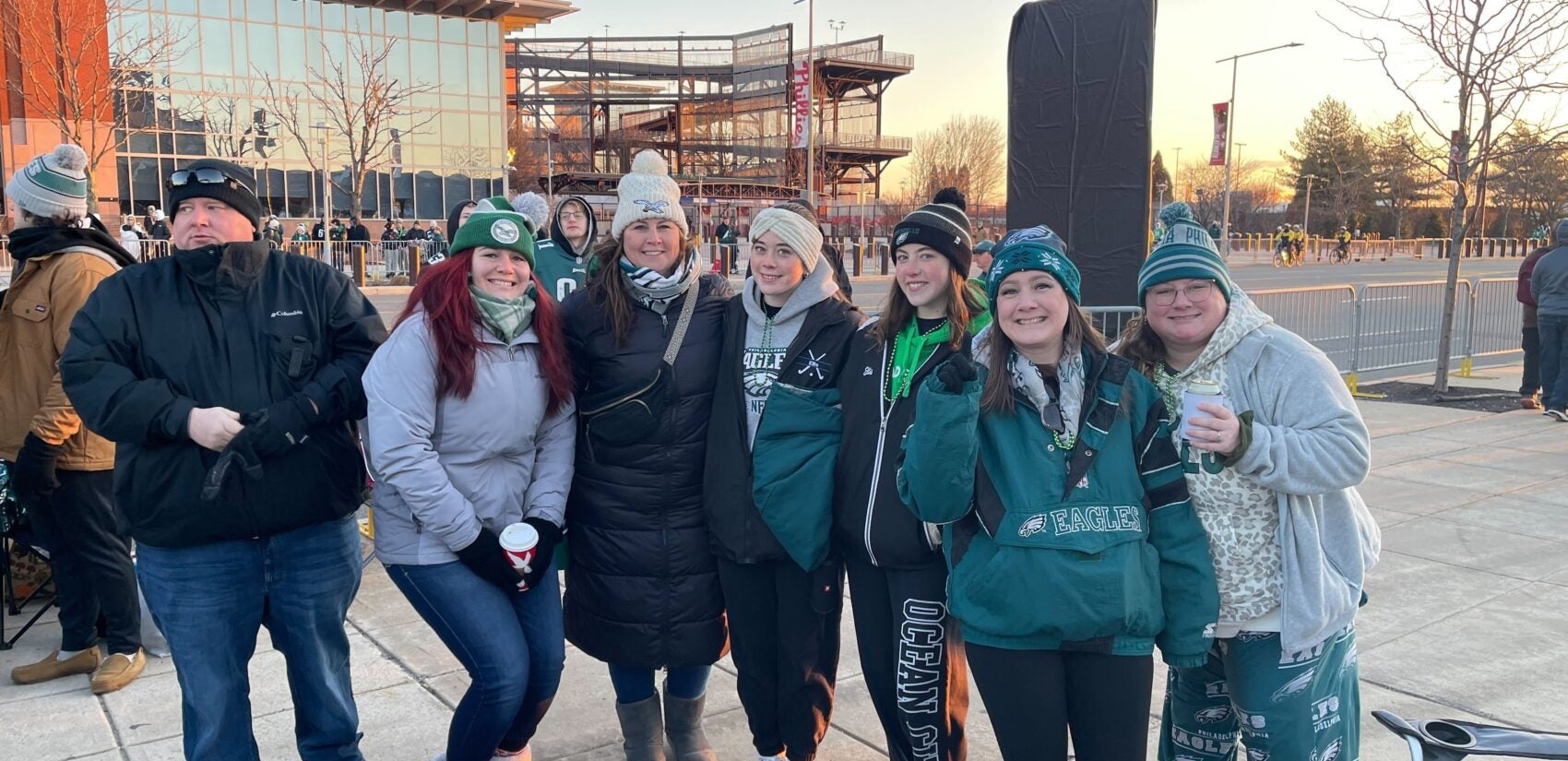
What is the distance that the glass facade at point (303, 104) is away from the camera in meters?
37.3

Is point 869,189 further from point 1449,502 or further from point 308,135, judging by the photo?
point 1449,502

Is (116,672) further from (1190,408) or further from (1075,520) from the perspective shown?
(1190,408)

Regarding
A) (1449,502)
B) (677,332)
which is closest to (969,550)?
(677,332)

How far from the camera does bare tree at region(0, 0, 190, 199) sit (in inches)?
654

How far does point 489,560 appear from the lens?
294 cm

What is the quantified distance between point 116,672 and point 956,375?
3.83m

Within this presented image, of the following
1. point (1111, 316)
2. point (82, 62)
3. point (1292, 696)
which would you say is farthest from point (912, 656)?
point (82, 62)

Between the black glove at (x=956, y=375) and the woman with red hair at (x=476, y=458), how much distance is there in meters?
1.23

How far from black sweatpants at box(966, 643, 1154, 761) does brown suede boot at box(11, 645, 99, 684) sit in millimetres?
3920

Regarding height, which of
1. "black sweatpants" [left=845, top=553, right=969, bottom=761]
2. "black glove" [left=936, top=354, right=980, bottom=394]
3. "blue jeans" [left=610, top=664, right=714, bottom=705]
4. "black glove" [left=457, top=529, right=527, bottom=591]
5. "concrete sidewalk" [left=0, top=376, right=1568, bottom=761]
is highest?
"black glove" [left=936, top=354, right=980, bottom=394]

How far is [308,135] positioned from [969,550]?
141 ft

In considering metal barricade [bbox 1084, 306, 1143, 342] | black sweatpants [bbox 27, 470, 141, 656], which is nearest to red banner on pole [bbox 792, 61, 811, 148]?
metal barricade [bbox 1084, 306, 1143, 342]

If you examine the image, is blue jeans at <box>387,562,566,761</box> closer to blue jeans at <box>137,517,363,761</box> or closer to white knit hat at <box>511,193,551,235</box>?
blue jeans at <box>137,517,363,761</box>

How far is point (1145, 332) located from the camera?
8.98 ft
